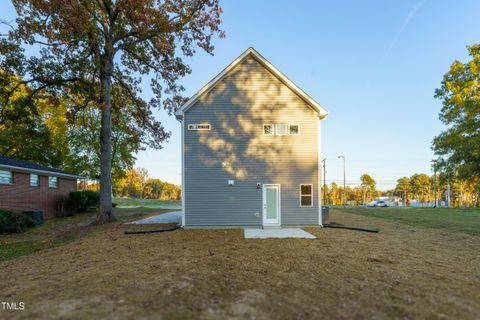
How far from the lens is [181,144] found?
38.6 ft

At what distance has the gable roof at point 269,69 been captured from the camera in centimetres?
1176

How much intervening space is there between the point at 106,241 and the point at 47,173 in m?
12.0

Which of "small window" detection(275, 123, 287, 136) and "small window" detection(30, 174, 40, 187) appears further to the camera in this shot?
"small window" detection(30, 174, 40, 187)

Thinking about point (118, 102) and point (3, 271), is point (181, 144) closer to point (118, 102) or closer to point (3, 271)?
point (3, 271)

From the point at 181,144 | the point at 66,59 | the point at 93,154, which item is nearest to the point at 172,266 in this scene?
the point at 181,144

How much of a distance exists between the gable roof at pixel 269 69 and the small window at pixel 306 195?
3.48 metres

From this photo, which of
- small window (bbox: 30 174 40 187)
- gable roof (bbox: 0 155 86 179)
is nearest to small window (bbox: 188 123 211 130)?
gable roof (bbox: 0 155 86 179)

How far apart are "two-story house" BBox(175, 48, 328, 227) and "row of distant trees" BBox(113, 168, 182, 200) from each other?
4563cm

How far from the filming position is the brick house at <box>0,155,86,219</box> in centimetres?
1415

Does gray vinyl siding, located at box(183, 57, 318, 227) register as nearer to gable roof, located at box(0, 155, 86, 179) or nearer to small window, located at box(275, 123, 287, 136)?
small window, located at box(275, 123, 287, 136)

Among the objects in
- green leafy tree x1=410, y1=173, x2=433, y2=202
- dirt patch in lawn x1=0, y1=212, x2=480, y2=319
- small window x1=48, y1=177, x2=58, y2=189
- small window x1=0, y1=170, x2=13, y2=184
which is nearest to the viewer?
dirt patch in lawn x1=0, y1=212, x2=480, y2=319

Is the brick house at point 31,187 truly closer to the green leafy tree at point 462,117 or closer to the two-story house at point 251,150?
the two-story house at point 251,150

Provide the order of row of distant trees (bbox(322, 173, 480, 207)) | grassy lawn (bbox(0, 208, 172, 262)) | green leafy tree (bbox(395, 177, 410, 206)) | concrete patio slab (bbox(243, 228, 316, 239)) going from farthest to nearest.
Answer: green leafy tree (bbox(395, 177, 410, 206)) → row of distant trees (bbox(322, 173, 480, 207)) → concrete patio slab (bbox(243, 228, 316, 239)) → grassy lawn (bbox(0, 208, 172, 262))

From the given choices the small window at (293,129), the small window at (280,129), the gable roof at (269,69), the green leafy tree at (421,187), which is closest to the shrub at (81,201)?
the gable roof at (269,69)
